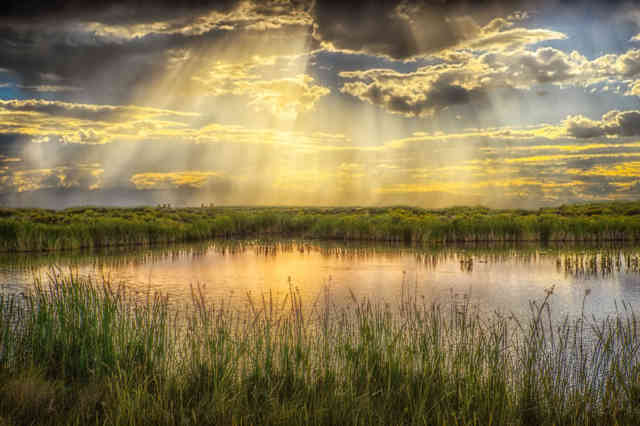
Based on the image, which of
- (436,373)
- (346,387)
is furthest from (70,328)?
(436,373)

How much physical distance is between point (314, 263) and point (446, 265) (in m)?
5.31

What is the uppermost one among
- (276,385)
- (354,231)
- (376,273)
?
(354,231)

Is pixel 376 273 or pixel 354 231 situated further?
pixel 354 231

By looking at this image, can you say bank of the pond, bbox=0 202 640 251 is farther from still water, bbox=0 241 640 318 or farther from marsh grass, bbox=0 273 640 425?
marsh grass, bbox=0 273 640 425

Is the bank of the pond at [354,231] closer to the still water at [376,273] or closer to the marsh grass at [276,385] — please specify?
the still water at [376,273]

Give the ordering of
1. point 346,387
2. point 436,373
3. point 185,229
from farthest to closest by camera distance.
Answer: point 185,229 < point 436,373 < point 346,387

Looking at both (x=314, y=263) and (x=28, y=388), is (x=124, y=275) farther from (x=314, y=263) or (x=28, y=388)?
(x=28, y=388)

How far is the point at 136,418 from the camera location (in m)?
4.41

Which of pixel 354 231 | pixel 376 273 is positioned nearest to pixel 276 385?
pixel 376 273

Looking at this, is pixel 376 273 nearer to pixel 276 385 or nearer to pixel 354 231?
pixel 276 385

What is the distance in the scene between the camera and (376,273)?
16.4m

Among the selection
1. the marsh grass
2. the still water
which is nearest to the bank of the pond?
the still water

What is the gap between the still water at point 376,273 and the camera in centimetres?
1183

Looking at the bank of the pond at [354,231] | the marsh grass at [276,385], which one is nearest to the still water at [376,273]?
the bank of the pond at [354,231]
